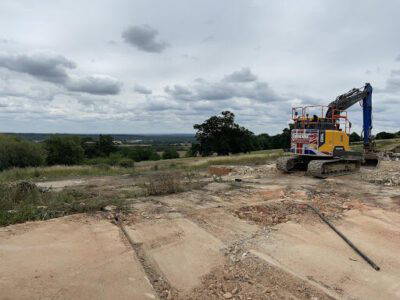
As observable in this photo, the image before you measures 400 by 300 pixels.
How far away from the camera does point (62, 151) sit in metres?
66.7

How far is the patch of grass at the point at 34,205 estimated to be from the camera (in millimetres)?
8469

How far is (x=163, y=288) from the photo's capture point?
589 cm

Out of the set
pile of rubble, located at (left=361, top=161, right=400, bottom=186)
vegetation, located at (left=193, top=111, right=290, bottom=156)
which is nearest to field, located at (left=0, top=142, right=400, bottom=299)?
pile of rubble, located at (left=361, top=161, right=400, bottom=186)

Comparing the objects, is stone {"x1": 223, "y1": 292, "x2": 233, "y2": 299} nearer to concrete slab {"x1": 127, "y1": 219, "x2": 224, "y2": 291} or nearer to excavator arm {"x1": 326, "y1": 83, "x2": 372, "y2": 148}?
concrete slab {"x1": 127, "y1": 219, "x2": 224, "y2": 291}

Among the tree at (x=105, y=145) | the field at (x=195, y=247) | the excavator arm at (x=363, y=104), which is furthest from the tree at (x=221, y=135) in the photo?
the field at (x=195, y=247)

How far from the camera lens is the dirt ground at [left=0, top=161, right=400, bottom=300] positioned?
588 centimetres

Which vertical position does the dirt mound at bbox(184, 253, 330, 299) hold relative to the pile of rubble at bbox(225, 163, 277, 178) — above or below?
below

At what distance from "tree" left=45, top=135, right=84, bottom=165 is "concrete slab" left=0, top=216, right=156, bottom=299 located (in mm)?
58910

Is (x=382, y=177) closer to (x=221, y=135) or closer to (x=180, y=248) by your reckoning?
(x=180, y=248)

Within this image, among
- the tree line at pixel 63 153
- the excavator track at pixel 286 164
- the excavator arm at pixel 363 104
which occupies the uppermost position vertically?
the excavator arm at pixel 363 104

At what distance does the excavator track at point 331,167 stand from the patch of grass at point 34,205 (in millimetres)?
9478

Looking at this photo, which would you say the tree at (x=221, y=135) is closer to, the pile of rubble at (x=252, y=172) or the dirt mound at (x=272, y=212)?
the pile of rubble at (x=252, y=172)

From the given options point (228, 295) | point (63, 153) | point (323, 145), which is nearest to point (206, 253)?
point (228, 295)

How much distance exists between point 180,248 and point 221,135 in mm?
56747
